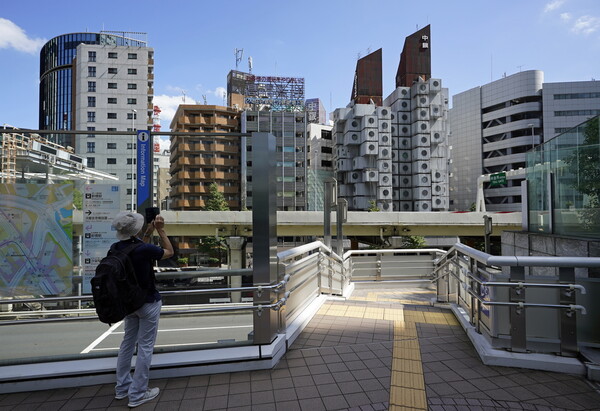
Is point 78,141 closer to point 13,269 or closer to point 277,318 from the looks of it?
point 13,269

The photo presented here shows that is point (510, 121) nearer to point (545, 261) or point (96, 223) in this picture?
point (545, 261)

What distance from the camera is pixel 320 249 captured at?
652cm

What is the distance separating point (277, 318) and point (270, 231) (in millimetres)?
896

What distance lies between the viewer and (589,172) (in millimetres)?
6000

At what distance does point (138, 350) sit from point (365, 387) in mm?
1744

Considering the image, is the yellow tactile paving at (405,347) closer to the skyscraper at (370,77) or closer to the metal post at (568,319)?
the metal post at (568,319)

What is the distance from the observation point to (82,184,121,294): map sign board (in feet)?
11.9

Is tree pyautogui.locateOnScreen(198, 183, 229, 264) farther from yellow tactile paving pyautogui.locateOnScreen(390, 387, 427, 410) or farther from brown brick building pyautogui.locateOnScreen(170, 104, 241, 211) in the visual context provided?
yellow tactile paving pyautogui.locateOnScreen(390, 387, 427, 410)

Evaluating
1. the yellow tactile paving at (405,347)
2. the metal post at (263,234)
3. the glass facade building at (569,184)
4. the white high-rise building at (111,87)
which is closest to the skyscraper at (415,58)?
the white high-rise building at (111,87)

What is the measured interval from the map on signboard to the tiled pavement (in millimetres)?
965

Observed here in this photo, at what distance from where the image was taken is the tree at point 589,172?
572 centimetres

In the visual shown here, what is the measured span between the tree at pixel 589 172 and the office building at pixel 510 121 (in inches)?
1983

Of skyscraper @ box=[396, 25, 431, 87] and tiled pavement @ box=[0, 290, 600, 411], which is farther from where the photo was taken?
skyscraper @ box=[396, 25, 431, 87]

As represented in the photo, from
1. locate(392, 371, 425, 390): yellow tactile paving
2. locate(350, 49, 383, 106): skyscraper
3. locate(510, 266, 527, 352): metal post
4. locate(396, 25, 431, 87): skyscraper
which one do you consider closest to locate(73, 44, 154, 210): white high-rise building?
locate(350, 49, 383, 106): skyscraper
